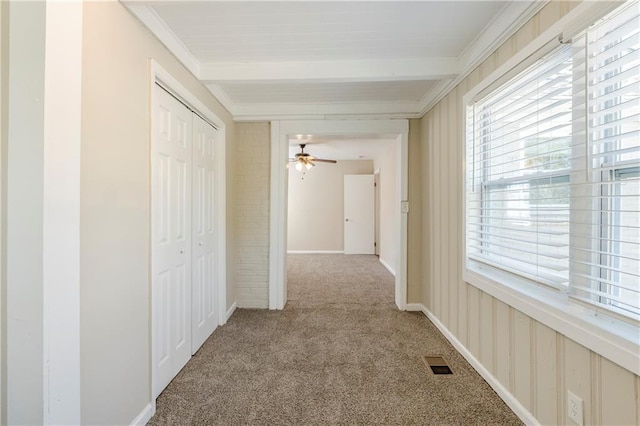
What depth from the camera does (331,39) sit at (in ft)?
5.93

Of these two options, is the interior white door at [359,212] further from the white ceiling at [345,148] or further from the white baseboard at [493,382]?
the white baseboard at [493,382]

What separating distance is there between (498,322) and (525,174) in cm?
93

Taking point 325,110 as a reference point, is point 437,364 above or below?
below

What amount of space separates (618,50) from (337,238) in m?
5.99

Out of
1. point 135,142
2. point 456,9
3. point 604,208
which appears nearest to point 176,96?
point 135,142

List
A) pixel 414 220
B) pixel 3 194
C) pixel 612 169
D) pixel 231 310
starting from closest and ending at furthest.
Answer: pixel 3 194 → pixel 612 169 → pixel 231 310 → pixel 414 220

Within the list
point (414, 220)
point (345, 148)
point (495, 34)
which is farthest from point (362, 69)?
point (345, 148)

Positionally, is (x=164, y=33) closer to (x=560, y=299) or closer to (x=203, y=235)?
(x=203, y=235)

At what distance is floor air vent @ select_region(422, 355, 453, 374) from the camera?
6.36ft

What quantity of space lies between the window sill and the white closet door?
7.24ft

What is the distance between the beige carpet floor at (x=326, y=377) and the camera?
5.05 feet

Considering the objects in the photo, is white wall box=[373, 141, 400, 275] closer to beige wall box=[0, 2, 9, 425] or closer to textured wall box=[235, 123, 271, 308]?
textured wall box=[235, 123, 271, 308]

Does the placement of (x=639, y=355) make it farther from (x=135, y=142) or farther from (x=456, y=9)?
(x=135, y=142)

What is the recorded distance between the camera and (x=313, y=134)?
3.06 metres
